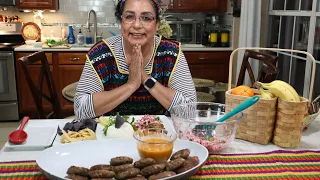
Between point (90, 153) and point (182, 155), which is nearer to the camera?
point (182, 155)

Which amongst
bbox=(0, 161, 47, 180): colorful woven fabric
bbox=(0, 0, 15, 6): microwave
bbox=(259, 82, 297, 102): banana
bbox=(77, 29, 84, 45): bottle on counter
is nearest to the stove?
bbox=(0, 0, 15, 6): microwave

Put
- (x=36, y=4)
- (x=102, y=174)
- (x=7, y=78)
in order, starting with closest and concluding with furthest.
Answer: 1. (x=102, y=174)
2. (x=7, y=78)
3. (x=36, y=4)

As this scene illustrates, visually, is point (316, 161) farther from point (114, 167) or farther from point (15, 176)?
point (15, 176)

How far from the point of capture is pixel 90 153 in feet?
3.73

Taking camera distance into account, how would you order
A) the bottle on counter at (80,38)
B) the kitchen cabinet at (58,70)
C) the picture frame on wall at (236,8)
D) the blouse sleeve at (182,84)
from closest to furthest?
the blouse sleeve at (182,84), the picture frame on wall at (236,8), the kitchen cabinet at (58,70), the bottle on counter at (80,38)

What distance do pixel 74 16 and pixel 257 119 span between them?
13.1 feet

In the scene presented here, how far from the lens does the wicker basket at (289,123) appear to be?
3.99ft

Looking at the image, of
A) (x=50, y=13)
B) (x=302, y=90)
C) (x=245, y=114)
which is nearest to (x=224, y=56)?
(x=302, y=90)

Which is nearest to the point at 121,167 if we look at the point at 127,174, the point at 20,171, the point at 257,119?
the point at 127,174

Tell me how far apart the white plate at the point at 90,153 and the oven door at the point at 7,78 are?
331 centimetres

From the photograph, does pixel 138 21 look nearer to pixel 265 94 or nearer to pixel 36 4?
pixel 265 94

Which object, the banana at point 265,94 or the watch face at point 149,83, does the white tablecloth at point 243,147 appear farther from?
the watch face at point 149,83

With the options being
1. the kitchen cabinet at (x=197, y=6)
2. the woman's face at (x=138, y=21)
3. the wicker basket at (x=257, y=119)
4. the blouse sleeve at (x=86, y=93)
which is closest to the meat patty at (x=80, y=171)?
the wicker basket at (x=257, y=119)

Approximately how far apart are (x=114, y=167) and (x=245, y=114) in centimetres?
56
